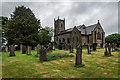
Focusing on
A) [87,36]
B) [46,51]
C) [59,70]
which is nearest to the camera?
[59,70]

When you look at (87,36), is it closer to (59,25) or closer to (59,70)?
(59,25)

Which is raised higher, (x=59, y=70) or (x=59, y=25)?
(x=59, y=25)

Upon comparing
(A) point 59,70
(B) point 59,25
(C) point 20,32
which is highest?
(B) point 59,25

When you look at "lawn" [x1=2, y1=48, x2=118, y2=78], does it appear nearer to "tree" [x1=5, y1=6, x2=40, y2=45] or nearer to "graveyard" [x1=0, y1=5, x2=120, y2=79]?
"graveyard" [x1=0, y1=5, x2=120, y2=79]

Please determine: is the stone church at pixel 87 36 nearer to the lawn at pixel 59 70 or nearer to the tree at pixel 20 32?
the tree at pixel 20 32

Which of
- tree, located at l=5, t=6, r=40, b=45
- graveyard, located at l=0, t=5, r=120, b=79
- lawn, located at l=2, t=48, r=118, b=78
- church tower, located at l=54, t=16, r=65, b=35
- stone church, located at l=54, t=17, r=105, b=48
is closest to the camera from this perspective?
lawn, located at l=2, t=48, r=118, b=78

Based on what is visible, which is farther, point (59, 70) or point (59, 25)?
point (59, 25)

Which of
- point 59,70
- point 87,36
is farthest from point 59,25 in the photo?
point 59,70

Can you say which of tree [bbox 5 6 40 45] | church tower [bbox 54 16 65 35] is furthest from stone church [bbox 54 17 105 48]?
tree [bbox 5 6 40 45]


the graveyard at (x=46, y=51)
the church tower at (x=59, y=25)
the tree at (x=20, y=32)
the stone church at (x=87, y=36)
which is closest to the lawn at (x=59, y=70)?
the graveyard at (x=46, y=51)

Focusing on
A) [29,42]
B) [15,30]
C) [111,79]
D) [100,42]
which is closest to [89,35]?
[100,42]

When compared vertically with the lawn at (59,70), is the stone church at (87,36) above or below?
above

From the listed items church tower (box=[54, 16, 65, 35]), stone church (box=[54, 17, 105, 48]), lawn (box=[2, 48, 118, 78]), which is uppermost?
church tower (box=[54, 16, 65, 35])

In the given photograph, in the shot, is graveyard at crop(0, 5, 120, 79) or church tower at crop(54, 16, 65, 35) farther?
church tower at crop(54, 16, 65, 35)
